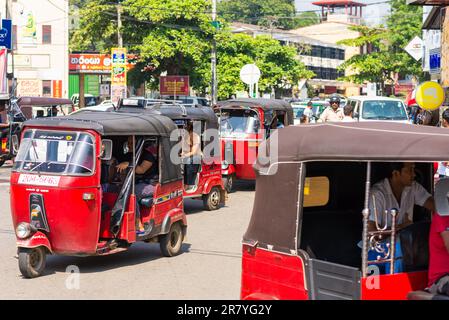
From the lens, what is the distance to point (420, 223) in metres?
6.73

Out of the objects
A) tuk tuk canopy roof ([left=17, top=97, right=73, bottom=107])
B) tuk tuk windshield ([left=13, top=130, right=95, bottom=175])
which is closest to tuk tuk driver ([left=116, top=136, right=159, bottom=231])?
tuk tuk windshield ([left=13, top=130, right=95, bottom=175])

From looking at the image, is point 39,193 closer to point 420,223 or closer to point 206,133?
point 420,223

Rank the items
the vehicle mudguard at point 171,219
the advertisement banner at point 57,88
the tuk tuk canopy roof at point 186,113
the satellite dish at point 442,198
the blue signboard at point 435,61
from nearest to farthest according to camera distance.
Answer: the satellite dish at point 442,198, the vehicle mudguard at point 171,219, the tuk tuk canopy roof at point 186,113, the blue signboard at point 435,61, the advertisement banner at point 57,88

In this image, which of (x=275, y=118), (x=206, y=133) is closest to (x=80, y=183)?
(x=206, y=133)

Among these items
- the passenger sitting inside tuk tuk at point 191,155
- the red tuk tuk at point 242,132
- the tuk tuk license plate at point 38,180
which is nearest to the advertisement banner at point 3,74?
the red tuk tuk at point 242,132

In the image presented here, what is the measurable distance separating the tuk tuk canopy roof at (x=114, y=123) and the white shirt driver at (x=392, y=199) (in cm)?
465

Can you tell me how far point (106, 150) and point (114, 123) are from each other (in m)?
0.52

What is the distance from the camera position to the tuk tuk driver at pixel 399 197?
6.51m

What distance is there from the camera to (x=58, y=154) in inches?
410

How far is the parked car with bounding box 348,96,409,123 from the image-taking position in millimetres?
25750

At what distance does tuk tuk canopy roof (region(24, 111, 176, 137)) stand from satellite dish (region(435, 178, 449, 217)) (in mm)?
5464

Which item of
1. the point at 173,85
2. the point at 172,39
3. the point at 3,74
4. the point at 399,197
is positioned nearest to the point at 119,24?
the point at 172,39

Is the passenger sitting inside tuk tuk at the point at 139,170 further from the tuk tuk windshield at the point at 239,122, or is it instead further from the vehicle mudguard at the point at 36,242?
the tuk tuk windshield at the point at 239,122

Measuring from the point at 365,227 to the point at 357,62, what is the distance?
49.8 metres
